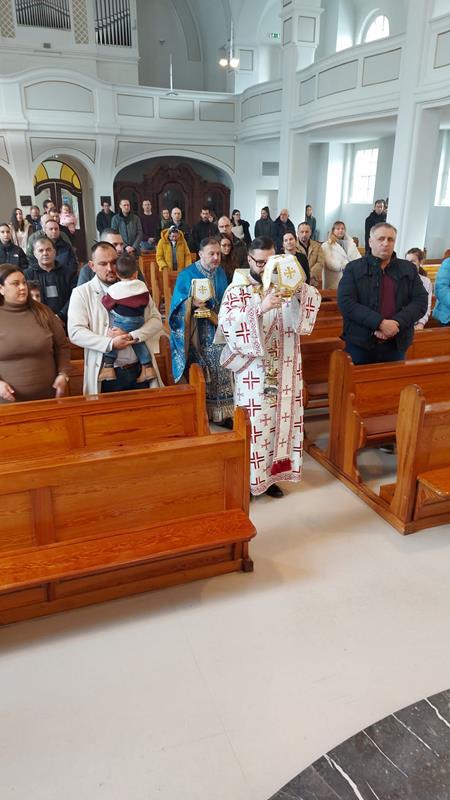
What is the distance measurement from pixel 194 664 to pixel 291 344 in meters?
1.83

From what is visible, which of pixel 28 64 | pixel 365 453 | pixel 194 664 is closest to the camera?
pixel 194 664

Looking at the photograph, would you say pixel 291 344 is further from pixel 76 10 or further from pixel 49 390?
pixel 76 10

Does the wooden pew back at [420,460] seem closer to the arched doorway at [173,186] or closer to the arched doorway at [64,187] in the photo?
the arched doorway at [173,186]

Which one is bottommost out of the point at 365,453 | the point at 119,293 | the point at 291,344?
the point at 365,453

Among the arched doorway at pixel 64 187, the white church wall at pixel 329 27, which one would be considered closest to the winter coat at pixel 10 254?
the arched doorway at pixel 64 187

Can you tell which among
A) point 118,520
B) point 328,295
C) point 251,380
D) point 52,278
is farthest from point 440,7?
point 118,520

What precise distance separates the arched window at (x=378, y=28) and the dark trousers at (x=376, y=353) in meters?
12.0

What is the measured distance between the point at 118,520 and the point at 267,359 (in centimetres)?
133

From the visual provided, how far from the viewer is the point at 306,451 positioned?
4.21m

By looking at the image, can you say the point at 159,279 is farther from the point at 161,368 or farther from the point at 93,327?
the point at 93,327

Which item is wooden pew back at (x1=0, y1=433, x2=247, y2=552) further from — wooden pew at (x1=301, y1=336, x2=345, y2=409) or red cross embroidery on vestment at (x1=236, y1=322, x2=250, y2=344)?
wooden pew at (x1=301, y1=336, x2=345, y2=409)

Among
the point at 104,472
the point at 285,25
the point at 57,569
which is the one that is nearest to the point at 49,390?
the point at 104,472

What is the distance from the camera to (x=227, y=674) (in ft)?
7.30

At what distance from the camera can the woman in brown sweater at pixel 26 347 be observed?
301cm
